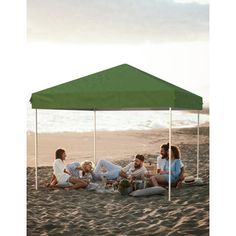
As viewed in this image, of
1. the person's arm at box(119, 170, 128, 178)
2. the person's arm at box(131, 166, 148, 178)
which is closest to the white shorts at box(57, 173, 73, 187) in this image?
the person's arm at box(119, 170, 128, 178)

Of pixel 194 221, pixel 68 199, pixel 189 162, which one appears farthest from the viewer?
pixel 189 162

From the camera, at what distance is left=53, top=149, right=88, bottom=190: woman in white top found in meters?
6.40

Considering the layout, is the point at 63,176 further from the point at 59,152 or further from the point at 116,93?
the point at 116,93

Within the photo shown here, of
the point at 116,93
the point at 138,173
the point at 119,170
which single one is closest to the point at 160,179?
the point at 138,173

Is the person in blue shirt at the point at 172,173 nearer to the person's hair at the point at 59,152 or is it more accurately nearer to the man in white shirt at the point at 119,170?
the man in white shirt at the point at 119,170

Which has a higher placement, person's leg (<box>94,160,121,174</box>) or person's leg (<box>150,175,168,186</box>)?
person's leg (<box>94,160,121,174</box>)

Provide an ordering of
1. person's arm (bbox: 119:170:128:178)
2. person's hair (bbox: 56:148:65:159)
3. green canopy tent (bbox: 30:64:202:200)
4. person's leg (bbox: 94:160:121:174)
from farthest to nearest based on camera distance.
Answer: person's leg (bbox: 94:160:121:174) → person's arm (bbox: 119:170:128:178) → person's hair (bbox: 56:148:65:159) → green canopy tent (bbox: 30:64:202:200)

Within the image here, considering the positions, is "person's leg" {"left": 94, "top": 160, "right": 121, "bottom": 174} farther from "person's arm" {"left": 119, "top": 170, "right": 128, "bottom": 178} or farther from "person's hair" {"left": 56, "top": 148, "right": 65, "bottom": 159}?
"person's hair" {"left": 56, "top": 148, "right": 65, "bottom": 159}

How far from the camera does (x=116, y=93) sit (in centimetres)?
556

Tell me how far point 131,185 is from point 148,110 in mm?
2014

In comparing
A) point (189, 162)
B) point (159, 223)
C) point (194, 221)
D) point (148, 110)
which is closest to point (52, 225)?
point (159, 223)

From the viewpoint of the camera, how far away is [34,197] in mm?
6207

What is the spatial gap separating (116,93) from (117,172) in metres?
1.61

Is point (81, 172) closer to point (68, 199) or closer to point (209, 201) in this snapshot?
point (68, 199)
